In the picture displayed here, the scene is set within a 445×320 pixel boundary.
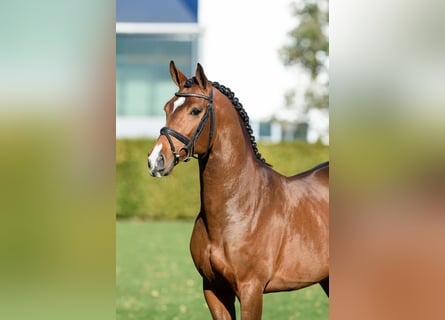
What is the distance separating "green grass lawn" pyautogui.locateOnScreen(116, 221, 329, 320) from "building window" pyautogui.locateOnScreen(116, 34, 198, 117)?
1381cm

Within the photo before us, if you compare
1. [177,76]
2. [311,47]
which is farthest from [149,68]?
[177,76]

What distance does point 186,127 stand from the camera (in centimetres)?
356

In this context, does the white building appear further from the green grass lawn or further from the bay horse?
the bay horse

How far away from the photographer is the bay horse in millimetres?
3590

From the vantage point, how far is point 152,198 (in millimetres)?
17109

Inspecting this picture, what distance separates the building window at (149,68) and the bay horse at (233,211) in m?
22.7

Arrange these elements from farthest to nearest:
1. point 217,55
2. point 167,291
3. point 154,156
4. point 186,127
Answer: point 217,55 < point 167,291 < point 186,127 < point 154,156

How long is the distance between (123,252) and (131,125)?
1367cm

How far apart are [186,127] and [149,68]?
24412 mm

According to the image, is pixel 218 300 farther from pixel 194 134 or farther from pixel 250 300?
pixel 194 134

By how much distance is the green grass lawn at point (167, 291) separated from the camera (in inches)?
278

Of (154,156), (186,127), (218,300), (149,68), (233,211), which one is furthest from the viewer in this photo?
(149,68)
